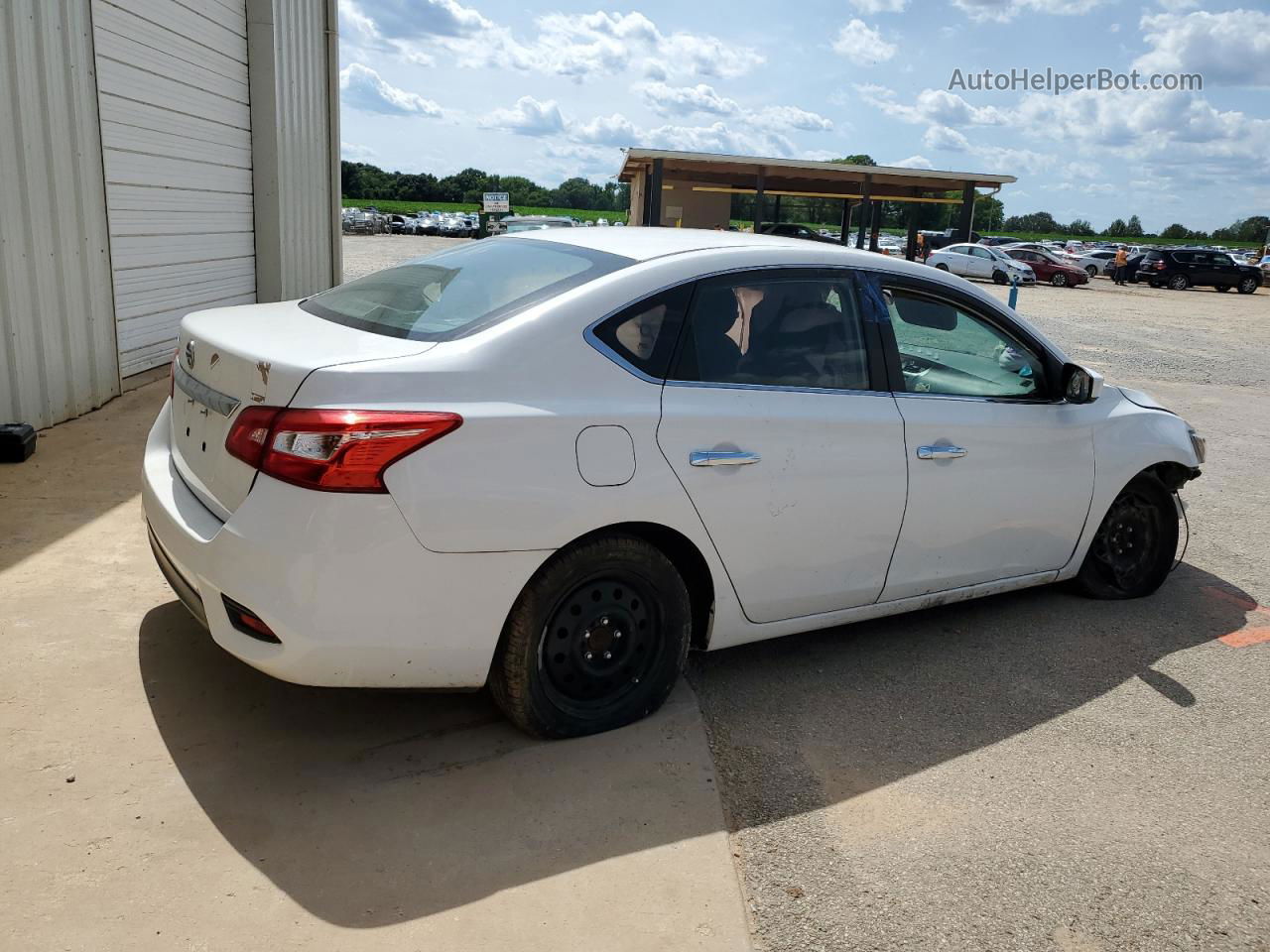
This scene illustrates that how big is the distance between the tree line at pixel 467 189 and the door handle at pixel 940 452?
113383 mm

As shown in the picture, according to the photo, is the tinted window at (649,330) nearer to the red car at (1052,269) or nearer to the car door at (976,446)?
the car door at (976,446)

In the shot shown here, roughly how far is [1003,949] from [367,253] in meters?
31.9

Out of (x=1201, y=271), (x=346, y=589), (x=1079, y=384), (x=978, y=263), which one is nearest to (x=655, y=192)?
(x=978, y=263)

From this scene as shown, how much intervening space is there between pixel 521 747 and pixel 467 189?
409 ft

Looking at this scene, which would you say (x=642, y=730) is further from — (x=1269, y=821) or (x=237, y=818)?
(x=1269, y=821)

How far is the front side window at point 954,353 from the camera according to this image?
4020mm

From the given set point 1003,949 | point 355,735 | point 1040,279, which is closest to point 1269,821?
point 1003,949

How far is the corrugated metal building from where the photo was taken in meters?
6.33

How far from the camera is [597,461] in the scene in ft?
10.1

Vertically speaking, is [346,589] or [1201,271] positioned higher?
[1201,271]

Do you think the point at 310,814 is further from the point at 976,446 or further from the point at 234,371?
the point at 976,446

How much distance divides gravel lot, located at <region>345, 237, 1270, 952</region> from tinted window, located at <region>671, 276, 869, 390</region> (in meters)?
1.20

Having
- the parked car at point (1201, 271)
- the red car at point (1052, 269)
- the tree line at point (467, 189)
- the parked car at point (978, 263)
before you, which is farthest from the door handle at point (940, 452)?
the tree line at point (467, 189)

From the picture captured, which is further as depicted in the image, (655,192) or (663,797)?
(655,192)
